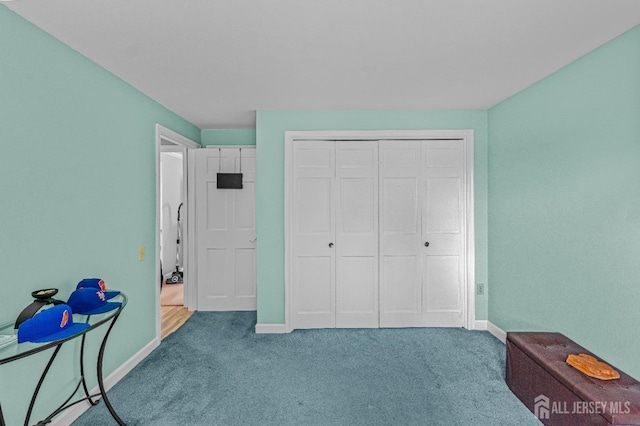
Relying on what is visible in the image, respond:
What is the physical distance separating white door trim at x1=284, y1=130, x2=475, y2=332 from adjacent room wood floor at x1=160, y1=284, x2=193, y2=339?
4.80ft

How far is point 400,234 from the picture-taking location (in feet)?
11.4

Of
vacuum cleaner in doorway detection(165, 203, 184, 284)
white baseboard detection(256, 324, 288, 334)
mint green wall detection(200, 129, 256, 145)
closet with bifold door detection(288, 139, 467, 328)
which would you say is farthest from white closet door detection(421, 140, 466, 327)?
vacuum cleaner in doorway detection(165, 203, 184, 284)

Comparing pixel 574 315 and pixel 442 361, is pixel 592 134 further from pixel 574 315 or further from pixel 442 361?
pixel 442 361

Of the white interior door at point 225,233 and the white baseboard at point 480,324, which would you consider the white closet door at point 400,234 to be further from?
the white interior door at point 225,233

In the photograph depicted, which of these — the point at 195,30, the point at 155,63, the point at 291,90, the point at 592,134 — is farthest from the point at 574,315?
the point at 155,63

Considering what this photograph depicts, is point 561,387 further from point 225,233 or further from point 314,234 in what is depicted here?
point 225,233

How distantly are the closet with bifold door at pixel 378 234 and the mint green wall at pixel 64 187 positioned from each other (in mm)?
1636

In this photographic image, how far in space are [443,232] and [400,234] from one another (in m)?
0.52

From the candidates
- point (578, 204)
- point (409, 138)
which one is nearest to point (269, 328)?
point (409, 138)

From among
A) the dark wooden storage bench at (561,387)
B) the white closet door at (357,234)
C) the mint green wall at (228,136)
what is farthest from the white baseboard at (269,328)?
the mint green wall at (228,136)

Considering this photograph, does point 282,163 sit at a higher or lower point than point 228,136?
lower

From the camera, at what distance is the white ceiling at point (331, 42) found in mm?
1632

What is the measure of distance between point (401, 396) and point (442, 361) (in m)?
0.73

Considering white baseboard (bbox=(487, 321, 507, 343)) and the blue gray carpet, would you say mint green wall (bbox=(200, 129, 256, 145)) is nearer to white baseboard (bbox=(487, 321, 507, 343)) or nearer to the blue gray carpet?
the blue gray carpet
